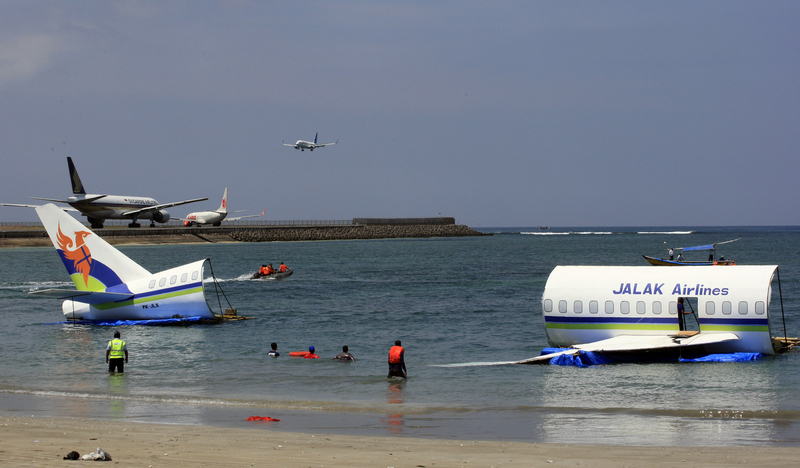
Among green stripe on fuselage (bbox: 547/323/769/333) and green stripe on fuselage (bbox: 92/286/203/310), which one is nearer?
green stripe on fuselage (bbox: 547/323/769/333)

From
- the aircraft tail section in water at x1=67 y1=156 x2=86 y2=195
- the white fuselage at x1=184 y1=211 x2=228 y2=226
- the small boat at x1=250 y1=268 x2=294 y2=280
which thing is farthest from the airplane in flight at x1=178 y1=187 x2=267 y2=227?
the small boat at x1=250 y1=268 x2=294 y2=280

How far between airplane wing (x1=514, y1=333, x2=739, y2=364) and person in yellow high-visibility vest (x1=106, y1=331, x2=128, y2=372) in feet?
46.6

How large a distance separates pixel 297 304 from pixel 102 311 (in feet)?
48.9

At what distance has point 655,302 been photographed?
1021 inches

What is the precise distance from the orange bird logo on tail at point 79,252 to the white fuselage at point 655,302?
24055 mm

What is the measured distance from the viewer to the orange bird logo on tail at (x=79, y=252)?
37.1m

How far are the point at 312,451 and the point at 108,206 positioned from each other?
121741mm

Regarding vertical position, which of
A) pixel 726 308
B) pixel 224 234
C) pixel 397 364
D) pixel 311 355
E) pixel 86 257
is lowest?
pixel 311 355

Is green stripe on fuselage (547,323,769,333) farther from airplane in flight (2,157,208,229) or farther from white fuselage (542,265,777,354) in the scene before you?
airplane in flight (2,157,208,229)

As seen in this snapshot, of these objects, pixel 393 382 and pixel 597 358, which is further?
pixel 597 358

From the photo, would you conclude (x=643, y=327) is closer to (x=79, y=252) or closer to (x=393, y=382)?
(x=393, y=382)

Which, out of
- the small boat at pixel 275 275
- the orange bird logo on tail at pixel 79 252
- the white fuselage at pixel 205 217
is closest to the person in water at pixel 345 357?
the orange bird logo on tail at pixel 79 252

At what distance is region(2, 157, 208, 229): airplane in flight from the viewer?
400 ft

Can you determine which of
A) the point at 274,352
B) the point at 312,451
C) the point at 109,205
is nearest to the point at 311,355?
the point at 274,352
